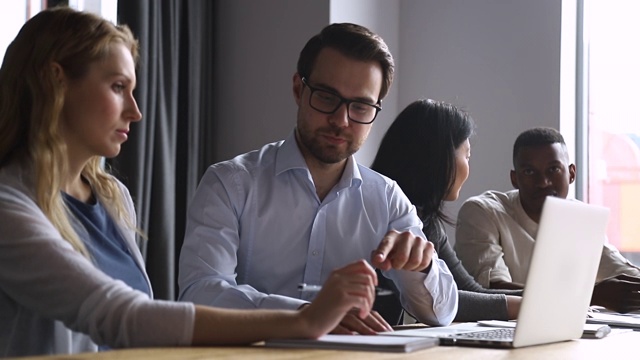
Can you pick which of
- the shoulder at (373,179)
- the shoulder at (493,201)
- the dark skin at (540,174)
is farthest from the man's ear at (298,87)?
the dark skin at (540,174)

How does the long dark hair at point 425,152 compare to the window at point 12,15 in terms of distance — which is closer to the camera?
the long dark hair at point 425,152

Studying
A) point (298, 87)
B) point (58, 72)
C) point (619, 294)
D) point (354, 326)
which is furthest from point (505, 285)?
point (58, 72)

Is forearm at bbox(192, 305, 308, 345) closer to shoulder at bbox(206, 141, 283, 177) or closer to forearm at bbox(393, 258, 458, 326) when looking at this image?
forearm at bbox(393, 258, 458, 326)

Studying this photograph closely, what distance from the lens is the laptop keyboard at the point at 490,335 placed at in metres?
1.72

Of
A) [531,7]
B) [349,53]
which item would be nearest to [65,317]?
[349,53]

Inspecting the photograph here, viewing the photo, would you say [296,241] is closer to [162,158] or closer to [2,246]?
[2,246]

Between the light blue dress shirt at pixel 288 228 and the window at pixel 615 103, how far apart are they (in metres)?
2.30

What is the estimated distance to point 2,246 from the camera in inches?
56.1

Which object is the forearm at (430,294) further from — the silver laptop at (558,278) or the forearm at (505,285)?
the forearm at (505,285)

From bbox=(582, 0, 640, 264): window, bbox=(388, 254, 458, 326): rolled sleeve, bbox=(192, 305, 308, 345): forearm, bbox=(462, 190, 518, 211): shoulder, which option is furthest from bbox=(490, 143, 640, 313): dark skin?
bbox=(192, 305, 308, 345): forearm

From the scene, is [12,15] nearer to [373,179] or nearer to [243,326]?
[373,179]

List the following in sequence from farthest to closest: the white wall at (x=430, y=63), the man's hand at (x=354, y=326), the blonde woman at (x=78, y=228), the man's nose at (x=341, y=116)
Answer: the white wall at (x=430, y=63) < the man's nose at (x=341, y=116) < the man's hand at (x=354, y=326) < the blonde woman at (x=78, y=228)

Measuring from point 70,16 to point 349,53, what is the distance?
0.81 m

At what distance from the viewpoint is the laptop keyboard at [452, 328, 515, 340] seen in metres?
1.72
